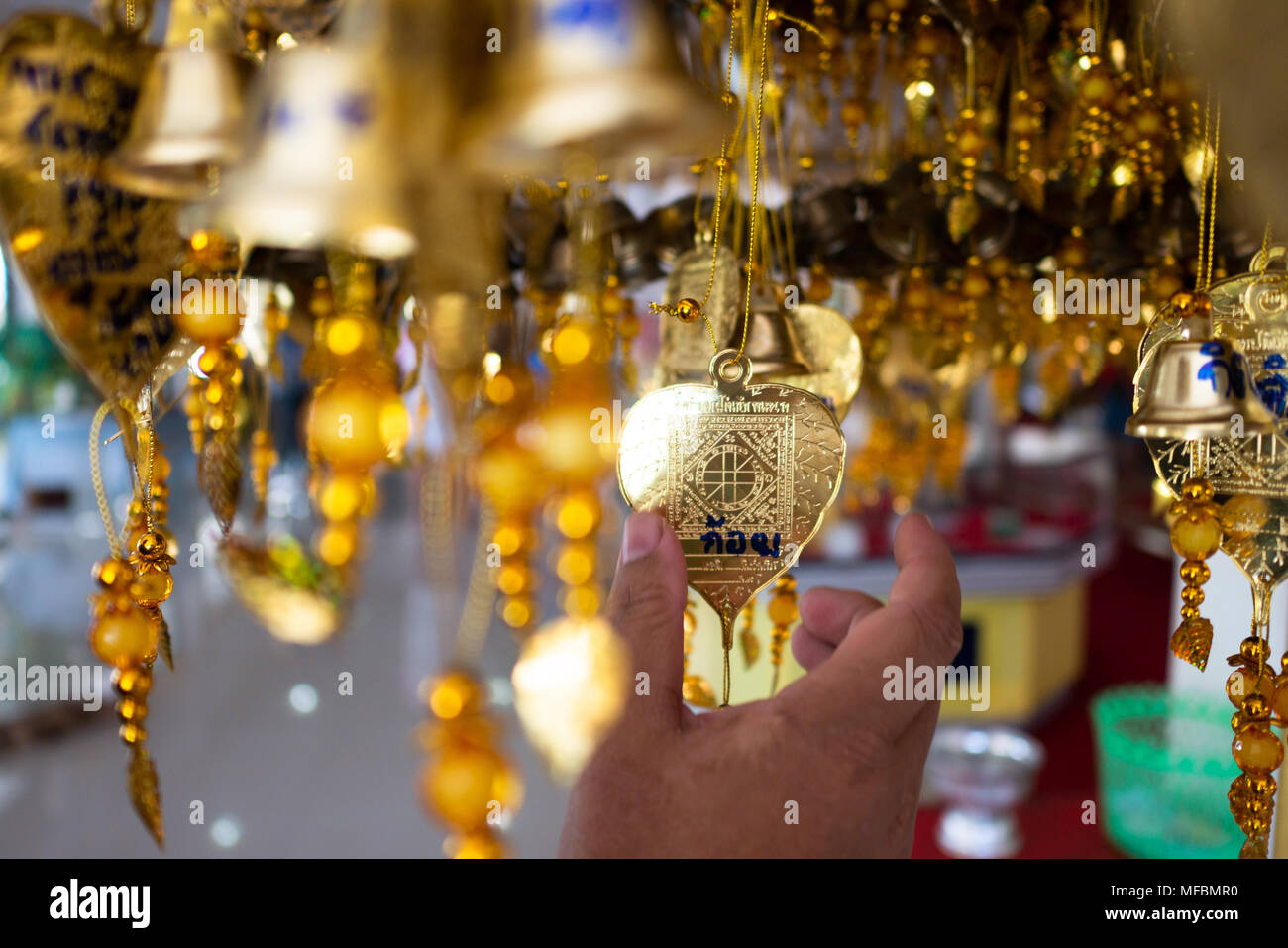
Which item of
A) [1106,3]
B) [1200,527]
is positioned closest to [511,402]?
[1200,527]

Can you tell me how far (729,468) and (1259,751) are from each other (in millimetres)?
467

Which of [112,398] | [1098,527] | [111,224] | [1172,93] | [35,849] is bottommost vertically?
[35,849]

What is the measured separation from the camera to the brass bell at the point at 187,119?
0.37 m

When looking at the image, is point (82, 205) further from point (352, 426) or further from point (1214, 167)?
point (1214, 167)

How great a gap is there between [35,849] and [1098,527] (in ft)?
17.9

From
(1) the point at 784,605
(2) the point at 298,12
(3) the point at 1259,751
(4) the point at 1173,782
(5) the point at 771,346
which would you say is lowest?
(4) the point at 1173,782

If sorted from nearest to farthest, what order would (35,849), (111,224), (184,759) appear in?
(111,224) → (35,849) → (184,759)

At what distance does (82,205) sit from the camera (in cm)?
49

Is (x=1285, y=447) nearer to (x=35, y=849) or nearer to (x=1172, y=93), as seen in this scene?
(x=1172, y=93)

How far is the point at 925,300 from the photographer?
1.00 metres

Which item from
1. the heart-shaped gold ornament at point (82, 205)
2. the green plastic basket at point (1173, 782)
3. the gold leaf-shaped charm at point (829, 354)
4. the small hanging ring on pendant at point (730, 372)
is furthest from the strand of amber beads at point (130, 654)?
the green plastic basket at point (1173, 782)

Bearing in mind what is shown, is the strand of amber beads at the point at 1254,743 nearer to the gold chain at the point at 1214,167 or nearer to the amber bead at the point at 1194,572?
the amber bead at the point at 1194,572
